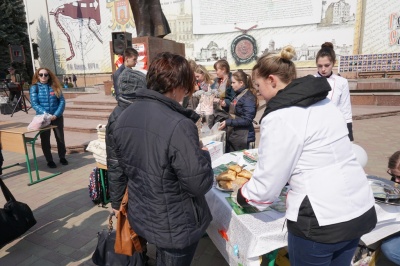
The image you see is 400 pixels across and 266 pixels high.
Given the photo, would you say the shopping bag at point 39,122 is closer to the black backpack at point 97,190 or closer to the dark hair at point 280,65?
the black backpack at point 97,190

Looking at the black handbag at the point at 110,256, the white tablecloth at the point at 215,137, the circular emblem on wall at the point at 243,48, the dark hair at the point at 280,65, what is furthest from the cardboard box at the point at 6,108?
the circular emblem on wall at the point at 243,48

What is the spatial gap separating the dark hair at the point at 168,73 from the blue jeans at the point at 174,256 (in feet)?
2.95

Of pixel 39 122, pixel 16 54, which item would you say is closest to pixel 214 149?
pixel 39 122

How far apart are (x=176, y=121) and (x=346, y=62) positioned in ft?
56.4

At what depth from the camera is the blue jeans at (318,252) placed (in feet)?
4.10

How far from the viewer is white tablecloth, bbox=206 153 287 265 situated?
1.52m

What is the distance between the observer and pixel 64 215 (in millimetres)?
3504

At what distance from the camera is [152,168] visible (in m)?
1.38

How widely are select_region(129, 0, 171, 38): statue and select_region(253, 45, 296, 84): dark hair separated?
26.5 feet

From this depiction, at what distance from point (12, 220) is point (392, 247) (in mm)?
3346

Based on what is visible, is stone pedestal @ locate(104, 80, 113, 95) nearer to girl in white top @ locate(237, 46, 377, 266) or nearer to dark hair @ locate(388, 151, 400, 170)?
dark hair @ locate(388, 151, 400, 170)

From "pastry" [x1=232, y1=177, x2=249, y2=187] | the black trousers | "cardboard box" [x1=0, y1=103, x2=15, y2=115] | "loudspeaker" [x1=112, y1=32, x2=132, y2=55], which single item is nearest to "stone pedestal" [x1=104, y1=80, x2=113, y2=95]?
"cardboard box" [x1=0, y1=103, x2=15, y2=115]

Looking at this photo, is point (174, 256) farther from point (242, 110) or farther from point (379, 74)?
point (379, 74)

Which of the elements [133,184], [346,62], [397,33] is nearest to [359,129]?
[133,184]
